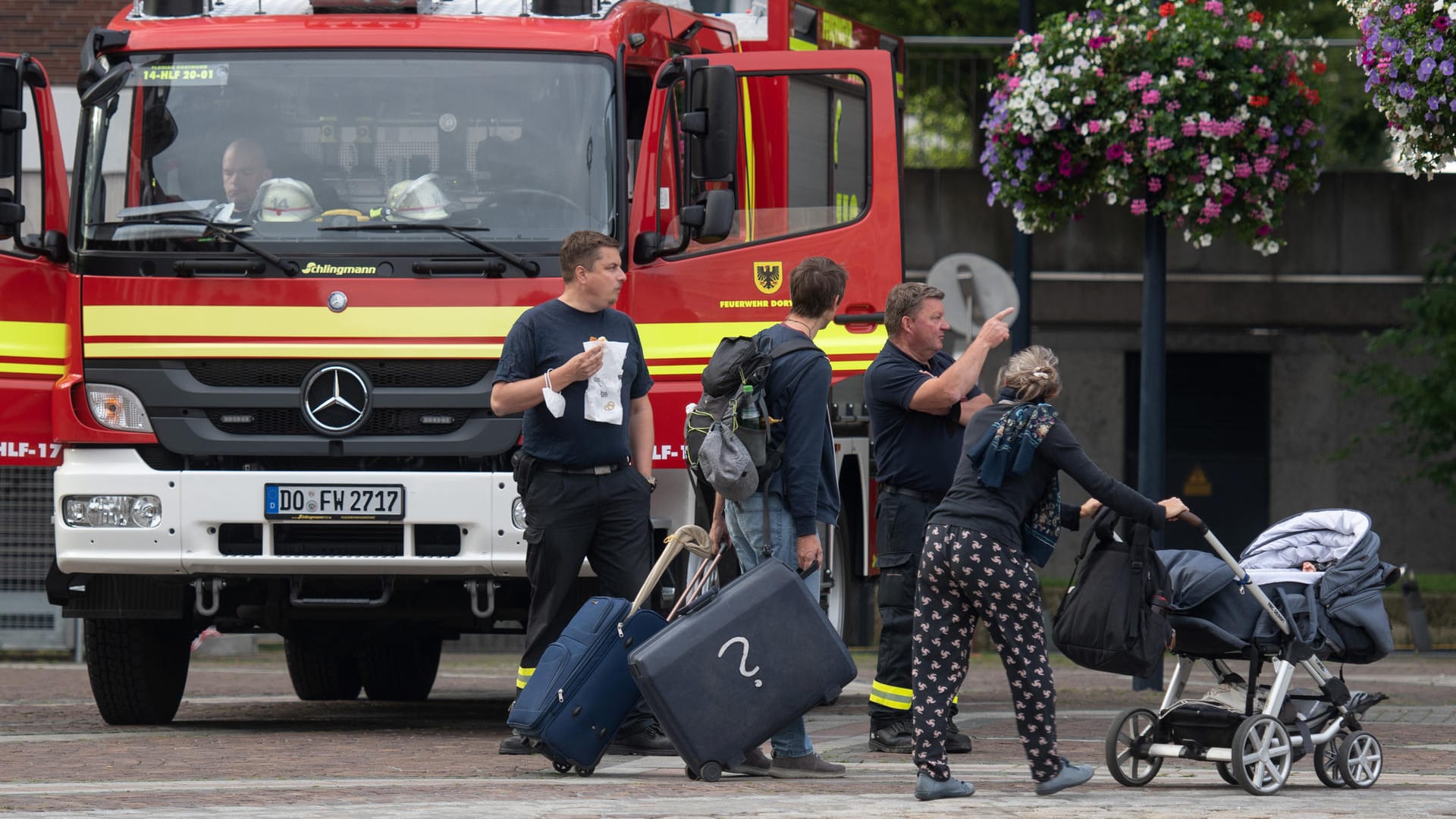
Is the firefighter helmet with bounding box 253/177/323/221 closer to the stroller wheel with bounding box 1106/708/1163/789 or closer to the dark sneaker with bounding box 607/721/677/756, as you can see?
the dark sneaker with bounding box 607/721/677/756

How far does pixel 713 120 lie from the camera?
30.0 ft

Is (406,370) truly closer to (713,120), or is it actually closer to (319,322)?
(319,322)

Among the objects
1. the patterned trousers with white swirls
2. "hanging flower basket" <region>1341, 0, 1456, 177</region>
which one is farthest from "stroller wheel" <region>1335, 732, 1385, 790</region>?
"hanging flower basket" <region>1341, 0, 1456, 177</region>

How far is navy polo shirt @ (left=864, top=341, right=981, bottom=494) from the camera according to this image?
335 inches

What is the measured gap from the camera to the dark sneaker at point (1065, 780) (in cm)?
744

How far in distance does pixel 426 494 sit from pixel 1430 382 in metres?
11.6

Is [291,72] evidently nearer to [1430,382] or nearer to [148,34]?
[148,34]

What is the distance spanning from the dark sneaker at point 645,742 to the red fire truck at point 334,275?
964 mm

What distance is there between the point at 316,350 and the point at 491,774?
78.6 inches

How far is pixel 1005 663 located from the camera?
24.5 feet

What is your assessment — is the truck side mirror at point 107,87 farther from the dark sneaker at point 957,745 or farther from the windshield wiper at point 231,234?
the dark sneaker at point 957,745

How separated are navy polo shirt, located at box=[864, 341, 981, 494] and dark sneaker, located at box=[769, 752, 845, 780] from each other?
4.04 feet

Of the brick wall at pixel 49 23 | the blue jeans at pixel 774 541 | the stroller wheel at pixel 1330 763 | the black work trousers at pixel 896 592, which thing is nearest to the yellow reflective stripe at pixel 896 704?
the black work trousers at pixel 896 592

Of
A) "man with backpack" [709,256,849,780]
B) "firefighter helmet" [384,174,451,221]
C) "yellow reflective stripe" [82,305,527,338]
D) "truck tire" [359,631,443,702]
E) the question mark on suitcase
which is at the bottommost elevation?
"truck tire" [359,631,443,702]
